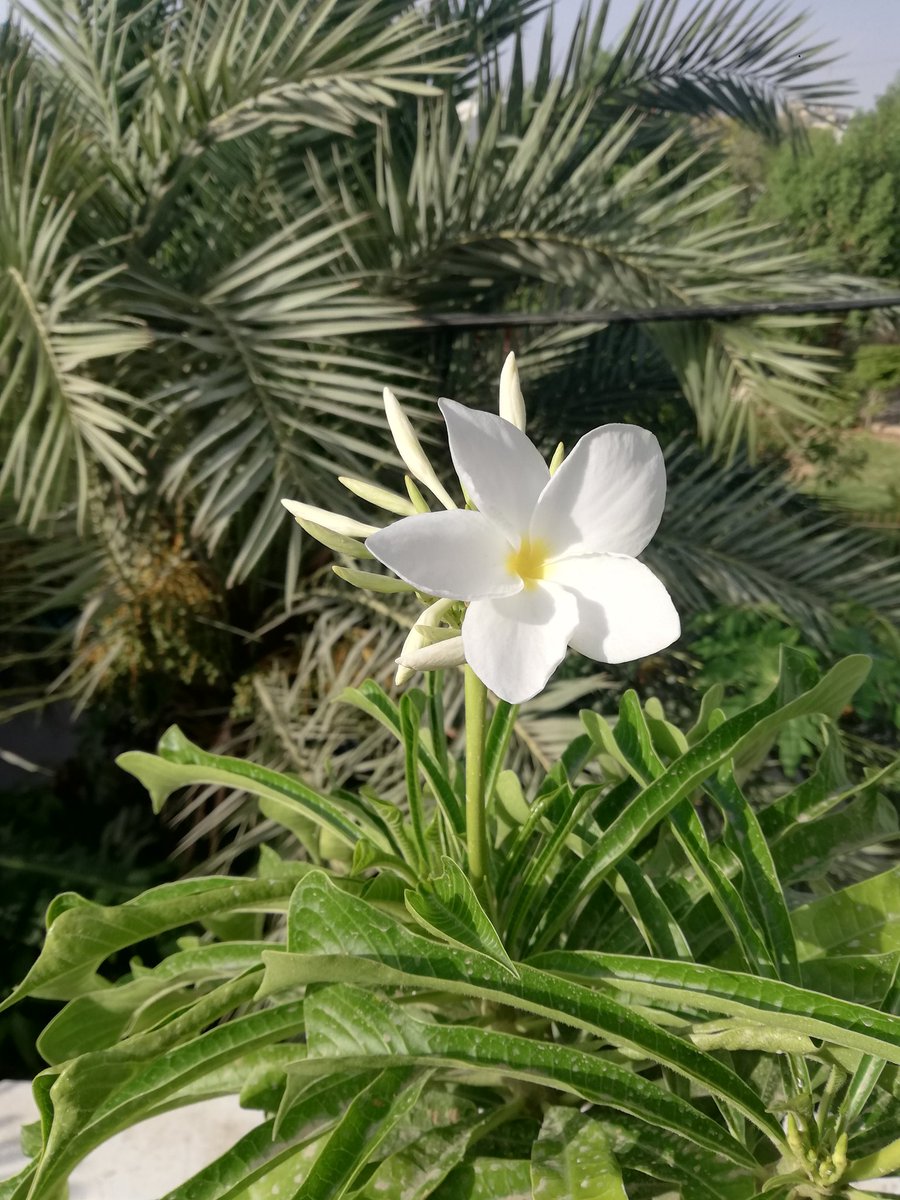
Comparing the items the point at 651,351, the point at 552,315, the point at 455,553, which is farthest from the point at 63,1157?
the point at 651,351

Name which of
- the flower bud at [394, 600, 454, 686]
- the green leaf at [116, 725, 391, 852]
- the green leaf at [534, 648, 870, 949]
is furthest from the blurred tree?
the flower bud at [394, 600, 454, 686]

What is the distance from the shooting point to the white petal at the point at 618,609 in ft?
1.29

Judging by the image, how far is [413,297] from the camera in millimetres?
1795

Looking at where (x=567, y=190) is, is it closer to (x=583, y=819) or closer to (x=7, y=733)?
(x=583, y=819)

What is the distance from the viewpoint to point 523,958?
58cm

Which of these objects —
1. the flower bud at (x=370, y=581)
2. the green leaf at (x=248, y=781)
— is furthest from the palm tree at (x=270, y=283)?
the flower bud at (x=370, y=581)

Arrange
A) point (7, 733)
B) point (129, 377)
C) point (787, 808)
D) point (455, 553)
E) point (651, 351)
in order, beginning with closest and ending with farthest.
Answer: point (455, 553) < point (787, 808) < point (129, 377) < point (651, 351) < point (7, 733)

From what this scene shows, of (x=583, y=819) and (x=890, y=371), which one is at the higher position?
(x=890, y=371)

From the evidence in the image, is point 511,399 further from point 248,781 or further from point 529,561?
point 248,781

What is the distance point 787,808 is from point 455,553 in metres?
0.39

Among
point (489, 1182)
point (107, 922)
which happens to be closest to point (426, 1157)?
point (489, 1182)

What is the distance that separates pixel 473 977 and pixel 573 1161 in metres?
0.12

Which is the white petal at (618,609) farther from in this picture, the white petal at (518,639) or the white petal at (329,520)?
the white petal at (329,520)

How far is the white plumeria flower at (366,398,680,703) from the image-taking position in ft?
1.24
